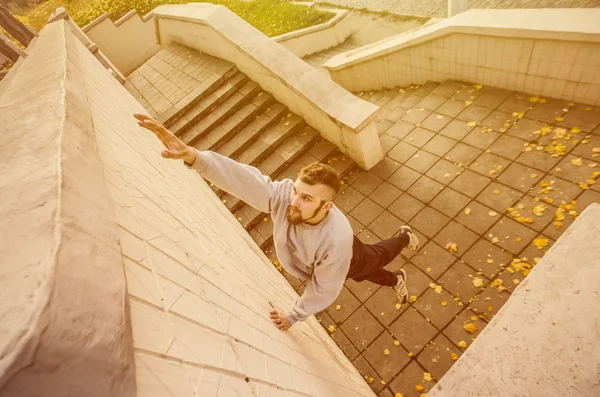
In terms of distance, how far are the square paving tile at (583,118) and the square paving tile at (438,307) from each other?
305 centimetres

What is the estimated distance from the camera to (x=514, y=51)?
491cm

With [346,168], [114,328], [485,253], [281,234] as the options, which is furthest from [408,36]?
[114,328]

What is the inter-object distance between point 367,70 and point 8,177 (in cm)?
798

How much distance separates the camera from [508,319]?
1.94 meters

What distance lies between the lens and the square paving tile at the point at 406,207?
4668mm

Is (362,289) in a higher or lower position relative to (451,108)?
lower

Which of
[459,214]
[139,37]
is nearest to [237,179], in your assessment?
[459,214]

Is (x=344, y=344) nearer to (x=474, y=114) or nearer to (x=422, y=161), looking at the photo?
(x=422, y=161)

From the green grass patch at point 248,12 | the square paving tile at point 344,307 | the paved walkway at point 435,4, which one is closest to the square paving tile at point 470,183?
the square paving tile at point 344,307

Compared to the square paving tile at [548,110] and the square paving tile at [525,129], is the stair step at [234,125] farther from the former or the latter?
the square paving tile at [548,110]

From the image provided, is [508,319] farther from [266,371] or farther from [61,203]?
[61,203]

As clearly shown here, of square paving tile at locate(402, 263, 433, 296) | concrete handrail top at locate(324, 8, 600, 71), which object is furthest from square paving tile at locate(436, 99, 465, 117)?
square paving tile at locate(402, 263, 433, 296)

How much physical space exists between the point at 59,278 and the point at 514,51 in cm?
620

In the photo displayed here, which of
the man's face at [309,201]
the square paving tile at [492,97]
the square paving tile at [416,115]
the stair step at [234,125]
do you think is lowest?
the square paving tile at [416,115]
